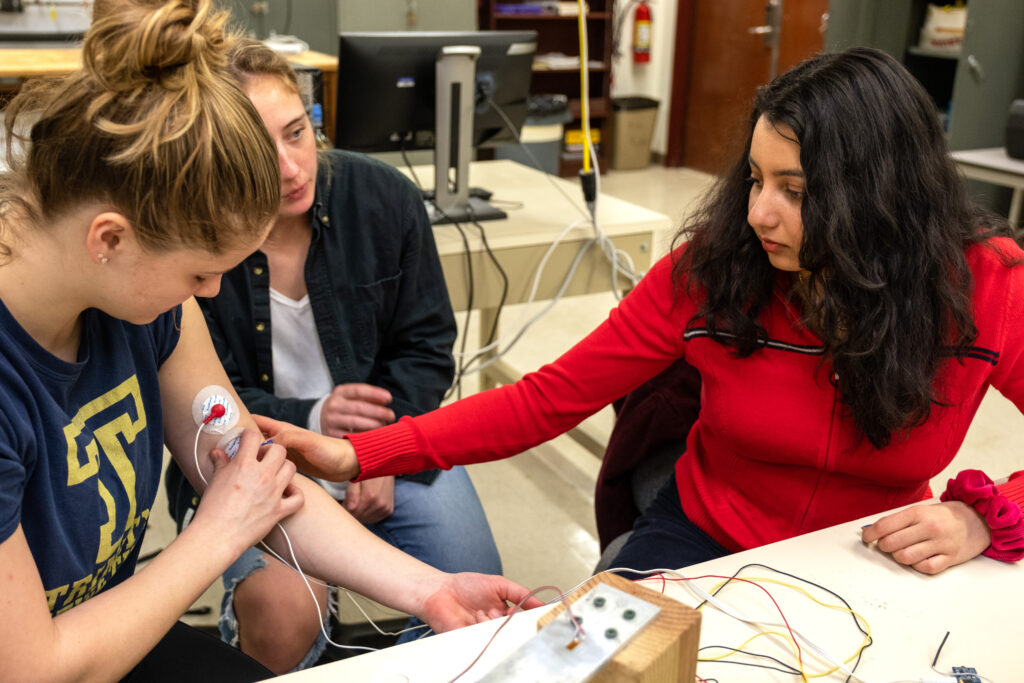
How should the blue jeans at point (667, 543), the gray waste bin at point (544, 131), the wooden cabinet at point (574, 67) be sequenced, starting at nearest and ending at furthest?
1. the blue jeans at point (667, 543)
2. the gray waste bin at point (544, 131)
3. the wooden cabinet at point (574, 67)

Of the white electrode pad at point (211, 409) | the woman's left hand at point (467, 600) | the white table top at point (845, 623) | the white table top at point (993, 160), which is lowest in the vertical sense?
the woman's left hand at point (467, 600)

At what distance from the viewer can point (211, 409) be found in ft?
3.61

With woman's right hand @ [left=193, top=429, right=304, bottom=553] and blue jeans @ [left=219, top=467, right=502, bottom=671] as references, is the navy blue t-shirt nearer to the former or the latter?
woman's right hand @ [left=193, top=429, right=304, bottom=553]

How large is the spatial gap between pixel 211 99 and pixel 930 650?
85 centimetres

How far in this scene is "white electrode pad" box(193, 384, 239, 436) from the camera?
3.63ft

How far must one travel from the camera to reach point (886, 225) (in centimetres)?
113

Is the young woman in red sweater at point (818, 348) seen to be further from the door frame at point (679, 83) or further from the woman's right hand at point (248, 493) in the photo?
the door frame at point (679, 83)

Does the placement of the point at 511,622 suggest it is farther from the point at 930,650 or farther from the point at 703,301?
the point at 703,301

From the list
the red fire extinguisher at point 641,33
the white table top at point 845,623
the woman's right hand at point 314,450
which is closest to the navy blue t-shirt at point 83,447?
the woman's right hand at point 314,450

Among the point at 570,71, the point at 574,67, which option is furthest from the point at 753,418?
the point at 570,71

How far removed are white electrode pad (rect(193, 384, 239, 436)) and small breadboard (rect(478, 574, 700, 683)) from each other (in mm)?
579

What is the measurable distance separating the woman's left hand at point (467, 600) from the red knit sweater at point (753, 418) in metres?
0.22

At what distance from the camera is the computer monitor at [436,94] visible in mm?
2084

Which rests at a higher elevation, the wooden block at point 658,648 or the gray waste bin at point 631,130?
A: the wooden block at point 658,648
